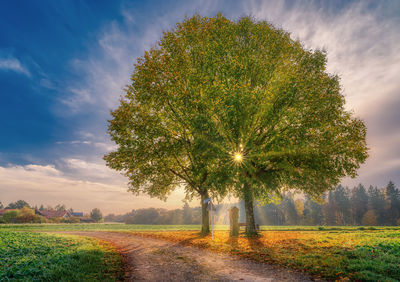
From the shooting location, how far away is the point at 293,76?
559 inches

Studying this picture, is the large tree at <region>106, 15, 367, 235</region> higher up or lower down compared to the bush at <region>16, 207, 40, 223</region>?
higher up

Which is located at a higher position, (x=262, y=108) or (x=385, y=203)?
(x=262, y=108)

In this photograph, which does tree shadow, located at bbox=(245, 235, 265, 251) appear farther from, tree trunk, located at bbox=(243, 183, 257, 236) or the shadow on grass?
the shadow on grass

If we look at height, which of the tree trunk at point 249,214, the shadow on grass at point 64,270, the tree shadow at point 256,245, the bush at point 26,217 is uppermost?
the tree trunk at point 249,214

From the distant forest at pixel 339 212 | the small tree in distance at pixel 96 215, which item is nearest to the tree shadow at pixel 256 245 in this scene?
the distant forest at pixel 339 212

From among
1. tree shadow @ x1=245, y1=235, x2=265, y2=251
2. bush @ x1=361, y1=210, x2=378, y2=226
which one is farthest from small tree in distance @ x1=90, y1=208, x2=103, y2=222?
bush @ x1=361, y1=210, x2=378, y2=226

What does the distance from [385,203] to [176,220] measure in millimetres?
86672

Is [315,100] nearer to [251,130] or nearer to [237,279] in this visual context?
[251,130]

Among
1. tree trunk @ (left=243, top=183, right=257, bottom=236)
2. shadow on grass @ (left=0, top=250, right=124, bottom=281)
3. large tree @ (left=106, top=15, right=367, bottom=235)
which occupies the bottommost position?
shadow on grass @ (left=0, top=250, right=124, bottom=281)

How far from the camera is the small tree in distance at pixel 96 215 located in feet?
363

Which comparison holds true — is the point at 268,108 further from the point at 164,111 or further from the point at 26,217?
the point at 26,217

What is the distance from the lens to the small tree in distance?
11062 cm

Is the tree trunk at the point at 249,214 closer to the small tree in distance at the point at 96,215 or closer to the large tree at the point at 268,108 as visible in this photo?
the large tree at the point at 268,108

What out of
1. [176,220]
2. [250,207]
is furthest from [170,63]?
[176,220]
